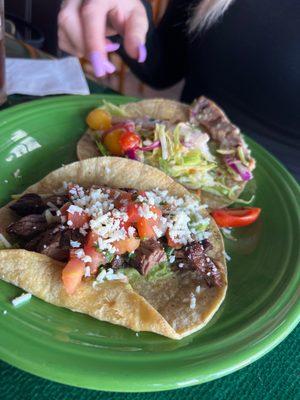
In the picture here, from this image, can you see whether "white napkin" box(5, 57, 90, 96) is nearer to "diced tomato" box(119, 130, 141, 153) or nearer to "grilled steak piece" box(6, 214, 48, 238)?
"diced tomato" box(119, 130, 141, 153)

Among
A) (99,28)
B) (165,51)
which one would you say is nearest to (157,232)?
(99,28)

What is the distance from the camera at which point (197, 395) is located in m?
1.17

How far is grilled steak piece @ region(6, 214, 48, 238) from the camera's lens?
4.47 feet

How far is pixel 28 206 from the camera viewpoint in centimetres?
144

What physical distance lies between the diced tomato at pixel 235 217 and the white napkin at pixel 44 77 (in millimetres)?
855

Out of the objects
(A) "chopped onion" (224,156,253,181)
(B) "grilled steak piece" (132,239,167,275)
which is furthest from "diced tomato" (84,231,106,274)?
(A) "chopped onion" (224,156,253,181)

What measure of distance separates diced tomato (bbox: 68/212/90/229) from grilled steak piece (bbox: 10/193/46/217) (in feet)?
0.51

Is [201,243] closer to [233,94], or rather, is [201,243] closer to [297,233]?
[297,233]

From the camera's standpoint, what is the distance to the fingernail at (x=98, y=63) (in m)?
1.61

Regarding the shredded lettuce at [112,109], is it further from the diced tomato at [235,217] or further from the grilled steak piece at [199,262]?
the grilled steak piece at [199,262]

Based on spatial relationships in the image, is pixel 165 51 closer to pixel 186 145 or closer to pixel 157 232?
pixel 186 145

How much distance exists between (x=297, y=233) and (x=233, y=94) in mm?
880

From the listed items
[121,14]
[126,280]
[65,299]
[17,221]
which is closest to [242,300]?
[126,280]

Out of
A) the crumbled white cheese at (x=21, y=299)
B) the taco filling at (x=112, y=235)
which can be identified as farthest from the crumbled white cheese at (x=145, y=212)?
the crumbled white cheese at (x=21, y=299)
